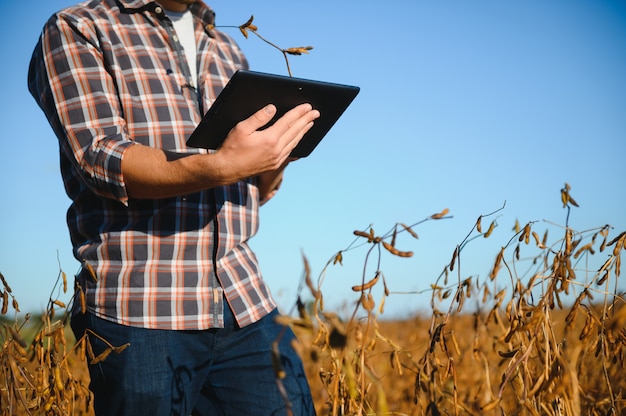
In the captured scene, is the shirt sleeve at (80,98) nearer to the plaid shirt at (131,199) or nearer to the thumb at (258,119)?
the plaid shirt at (131,199)

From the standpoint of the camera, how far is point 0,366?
1.58m

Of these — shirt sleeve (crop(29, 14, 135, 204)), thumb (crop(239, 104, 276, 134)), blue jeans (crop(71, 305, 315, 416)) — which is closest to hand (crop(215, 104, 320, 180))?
thumb (crop(239, 104, 276, 134))

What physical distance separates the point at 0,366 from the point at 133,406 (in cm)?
36

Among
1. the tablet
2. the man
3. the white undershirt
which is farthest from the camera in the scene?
the white undershirt

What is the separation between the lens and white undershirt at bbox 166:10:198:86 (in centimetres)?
204

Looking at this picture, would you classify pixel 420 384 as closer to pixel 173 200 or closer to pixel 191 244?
pixel 191 244

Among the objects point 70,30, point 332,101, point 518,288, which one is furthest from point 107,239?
point 518,288

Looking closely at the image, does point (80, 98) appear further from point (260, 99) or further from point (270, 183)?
point (270, 183)

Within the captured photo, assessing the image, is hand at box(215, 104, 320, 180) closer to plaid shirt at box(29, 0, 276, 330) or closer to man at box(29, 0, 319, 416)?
man at box(29, 0, 319, 416)

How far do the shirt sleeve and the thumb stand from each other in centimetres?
33

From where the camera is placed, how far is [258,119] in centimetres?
150

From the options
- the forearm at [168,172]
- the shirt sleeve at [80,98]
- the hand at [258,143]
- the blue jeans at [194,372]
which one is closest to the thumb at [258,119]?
the hand at [258,143]

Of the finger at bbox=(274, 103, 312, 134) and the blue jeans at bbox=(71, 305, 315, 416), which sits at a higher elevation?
the finger at bbox=(274, 103, 312, 134)

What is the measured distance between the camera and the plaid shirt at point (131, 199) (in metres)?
1.66
